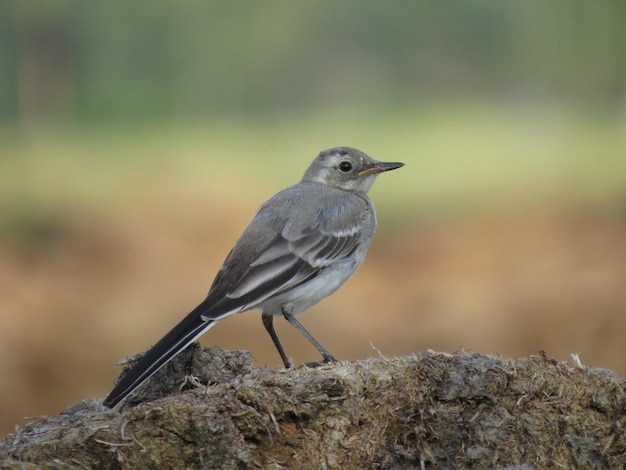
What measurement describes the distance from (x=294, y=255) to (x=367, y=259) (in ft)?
54.9

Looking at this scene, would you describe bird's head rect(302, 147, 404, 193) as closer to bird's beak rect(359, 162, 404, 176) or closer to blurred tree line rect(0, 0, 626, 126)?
bird's beak rect(359, 162, 404, 176)

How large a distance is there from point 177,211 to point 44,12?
557cm

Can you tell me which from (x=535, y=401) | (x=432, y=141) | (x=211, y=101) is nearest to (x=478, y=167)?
(x=432, y=141)

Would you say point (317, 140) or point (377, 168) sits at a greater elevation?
point (317, 140)

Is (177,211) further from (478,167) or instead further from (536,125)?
(536,125)

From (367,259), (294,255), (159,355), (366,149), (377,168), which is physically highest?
(366,149)

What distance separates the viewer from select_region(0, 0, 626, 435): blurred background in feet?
75.4

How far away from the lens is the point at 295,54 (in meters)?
26.6

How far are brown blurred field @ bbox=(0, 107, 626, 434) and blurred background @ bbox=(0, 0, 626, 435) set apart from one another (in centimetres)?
7

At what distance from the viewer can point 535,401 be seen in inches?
269

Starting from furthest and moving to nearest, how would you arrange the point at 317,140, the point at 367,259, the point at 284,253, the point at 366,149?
1. the point at 367,259
2. the point at 317,140
3. the point at 366,149
4. the point at 284,253

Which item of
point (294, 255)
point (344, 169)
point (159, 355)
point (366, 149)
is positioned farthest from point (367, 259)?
point (159, 355)

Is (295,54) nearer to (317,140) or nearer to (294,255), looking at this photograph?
(317,140)

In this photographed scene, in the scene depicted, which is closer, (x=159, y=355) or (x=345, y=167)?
(x=159, y=355)
